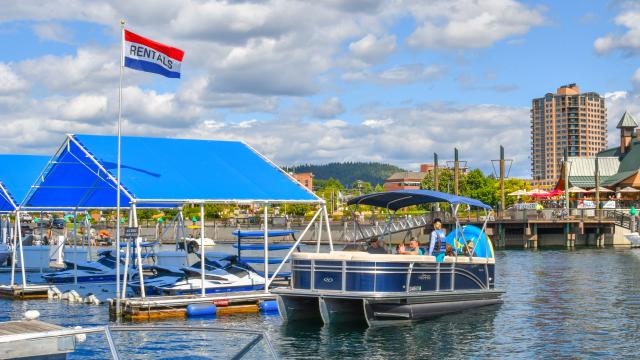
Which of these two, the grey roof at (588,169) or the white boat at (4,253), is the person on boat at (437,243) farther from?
the grey roof at (588,169)

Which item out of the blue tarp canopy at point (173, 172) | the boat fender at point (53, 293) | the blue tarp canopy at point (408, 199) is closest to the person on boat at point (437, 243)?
the blue tarp canopy at point (408, 199)

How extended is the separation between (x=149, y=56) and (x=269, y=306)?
9.09 m

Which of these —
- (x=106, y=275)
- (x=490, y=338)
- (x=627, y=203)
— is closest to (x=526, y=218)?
(x=627, y=203)

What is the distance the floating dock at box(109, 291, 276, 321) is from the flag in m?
7.24

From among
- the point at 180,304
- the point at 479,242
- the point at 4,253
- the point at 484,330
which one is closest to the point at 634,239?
the point at 479,242

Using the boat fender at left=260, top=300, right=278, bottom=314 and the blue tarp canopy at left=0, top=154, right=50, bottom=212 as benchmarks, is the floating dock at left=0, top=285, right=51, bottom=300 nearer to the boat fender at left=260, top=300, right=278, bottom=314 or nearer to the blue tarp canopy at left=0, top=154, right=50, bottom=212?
the blue tarp canopy at left=0, top=154, right=50, bottom=212

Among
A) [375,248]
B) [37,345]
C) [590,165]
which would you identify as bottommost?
A: [37,345]

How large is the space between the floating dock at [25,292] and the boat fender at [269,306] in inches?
390

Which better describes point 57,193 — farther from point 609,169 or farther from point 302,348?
point 609,169

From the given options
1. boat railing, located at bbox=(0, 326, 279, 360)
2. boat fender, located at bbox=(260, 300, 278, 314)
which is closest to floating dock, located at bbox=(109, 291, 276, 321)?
boat fender, located at bbox=(260, 300, 278, 314)

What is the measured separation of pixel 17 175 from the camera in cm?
4050

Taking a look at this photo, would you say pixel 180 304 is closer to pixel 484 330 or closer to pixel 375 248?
pixel 375 248

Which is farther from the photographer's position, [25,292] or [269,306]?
[25,292]

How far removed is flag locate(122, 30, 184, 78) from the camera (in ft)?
88.3
